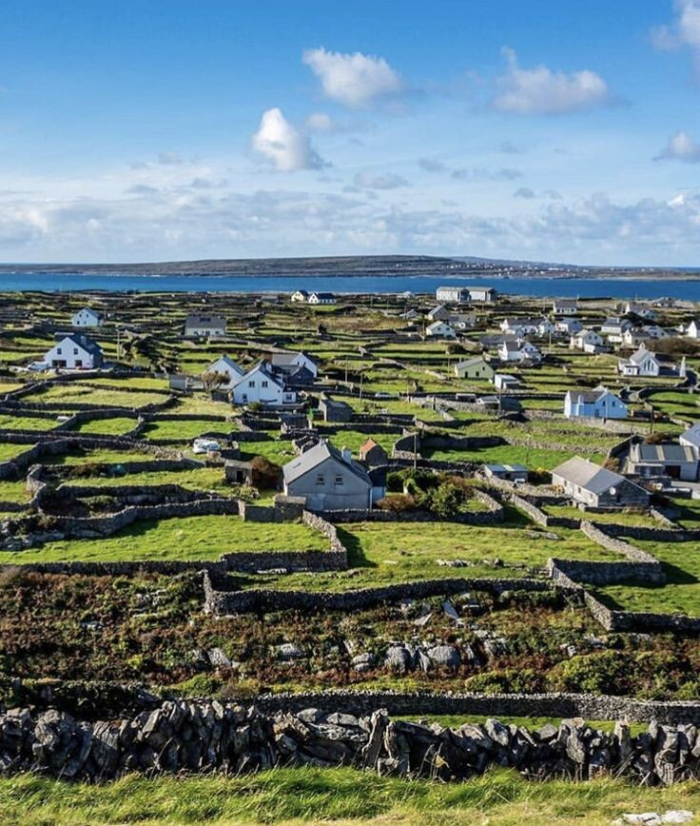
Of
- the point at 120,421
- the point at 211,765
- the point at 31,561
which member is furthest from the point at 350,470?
the point at 211,765

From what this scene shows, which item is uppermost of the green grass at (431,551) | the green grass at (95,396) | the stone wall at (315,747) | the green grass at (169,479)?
the stone wall at (315,747)

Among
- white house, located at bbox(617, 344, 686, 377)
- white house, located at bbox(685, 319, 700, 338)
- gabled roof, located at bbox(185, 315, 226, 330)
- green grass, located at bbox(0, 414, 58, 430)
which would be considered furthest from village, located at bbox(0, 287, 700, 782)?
white house, located at bbox(685, 319, 700, 338)

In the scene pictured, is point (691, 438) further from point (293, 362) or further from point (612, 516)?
point (293, 362)

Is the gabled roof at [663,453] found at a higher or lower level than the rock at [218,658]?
higher

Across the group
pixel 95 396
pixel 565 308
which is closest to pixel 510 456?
pixel 95 396

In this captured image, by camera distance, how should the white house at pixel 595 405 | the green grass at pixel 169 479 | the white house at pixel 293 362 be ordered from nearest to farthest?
the green grass at pixel 169 479, the white house at pixel 595 405, the white house at pixel 293 362

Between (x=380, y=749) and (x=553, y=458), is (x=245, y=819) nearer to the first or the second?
(x=380, y=749)

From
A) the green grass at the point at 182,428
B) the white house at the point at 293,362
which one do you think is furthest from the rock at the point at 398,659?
the white house at the point at 293,362

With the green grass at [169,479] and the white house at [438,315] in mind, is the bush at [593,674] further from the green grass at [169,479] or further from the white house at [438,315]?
the white house at [438,315]

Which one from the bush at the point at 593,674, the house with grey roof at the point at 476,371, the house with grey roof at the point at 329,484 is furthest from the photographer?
the house with grey roof at the point at 476,371
